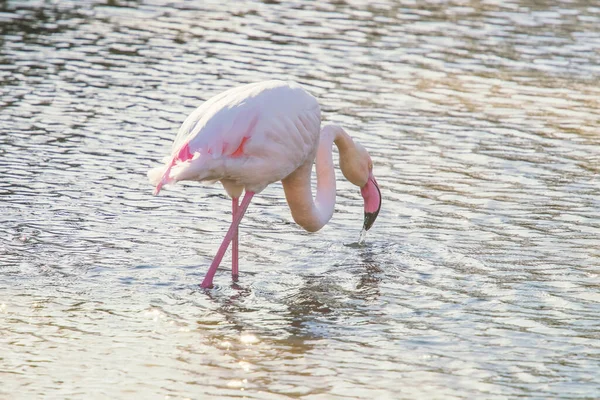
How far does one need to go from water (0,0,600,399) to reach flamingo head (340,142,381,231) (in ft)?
0.76

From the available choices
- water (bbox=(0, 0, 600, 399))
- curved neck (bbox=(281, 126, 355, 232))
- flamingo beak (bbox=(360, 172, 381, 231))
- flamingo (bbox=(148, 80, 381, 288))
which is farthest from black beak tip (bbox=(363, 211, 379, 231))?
flamingo (bbox=(148, 80, 381, 288))

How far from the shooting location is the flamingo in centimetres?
725

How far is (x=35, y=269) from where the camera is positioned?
7.70 meters

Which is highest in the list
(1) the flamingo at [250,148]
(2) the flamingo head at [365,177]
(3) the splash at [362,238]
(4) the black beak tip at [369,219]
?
(1) the flamingo at [250,148]

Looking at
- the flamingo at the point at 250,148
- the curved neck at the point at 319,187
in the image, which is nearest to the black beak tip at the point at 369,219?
the curved neck at the point at 319,187

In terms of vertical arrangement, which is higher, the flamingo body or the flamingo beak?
the flamingo body

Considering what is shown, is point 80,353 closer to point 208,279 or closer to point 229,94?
point 208,279

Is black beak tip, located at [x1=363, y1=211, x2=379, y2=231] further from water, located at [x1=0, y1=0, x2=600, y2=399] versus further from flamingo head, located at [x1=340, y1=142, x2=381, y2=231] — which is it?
water, located at [x1=0, y1=0, x2=600, y2=399]

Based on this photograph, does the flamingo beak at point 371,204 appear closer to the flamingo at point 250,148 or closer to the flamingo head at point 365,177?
the flamingo head at point 365,177

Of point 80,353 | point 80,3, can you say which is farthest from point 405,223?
point 80,3

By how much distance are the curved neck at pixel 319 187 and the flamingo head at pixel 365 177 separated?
→ 0.08 m

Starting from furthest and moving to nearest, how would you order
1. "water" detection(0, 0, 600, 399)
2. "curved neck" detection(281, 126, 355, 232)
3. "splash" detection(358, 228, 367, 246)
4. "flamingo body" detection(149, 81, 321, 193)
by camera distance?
"splash" detection(358, 228, 367, 246)
"curved neck" detection(281, 126, 355, 232)
"flamingo body" detection(149, 81, 321, 193)
"water" detection(0, 0, 600, 399)

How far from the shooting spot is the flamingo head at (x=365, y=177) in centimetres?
871

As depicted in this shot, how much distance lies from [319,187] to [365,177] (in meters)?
0.50
